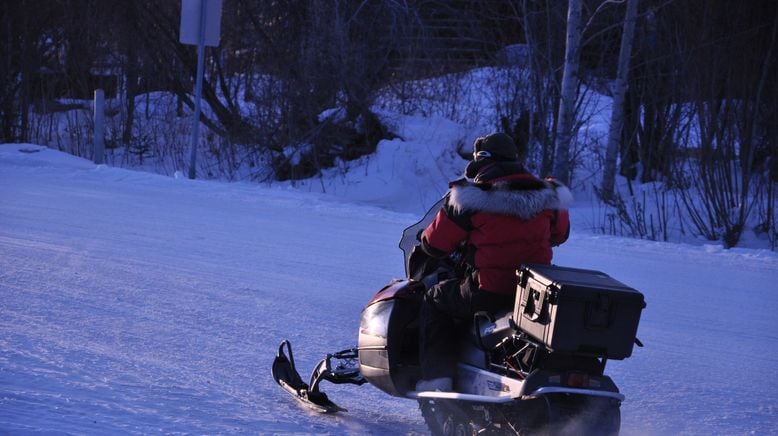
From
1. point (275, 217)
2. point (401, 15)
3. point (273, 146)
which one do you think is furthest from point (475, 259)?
point (401, 15)

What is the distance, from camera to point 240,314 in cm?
682

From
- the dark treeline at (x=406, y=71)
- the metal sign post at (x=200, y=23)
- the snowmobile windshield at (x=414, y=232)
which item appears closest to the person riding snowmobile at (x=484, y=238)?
the snowmobile windshield at (x=414, y=232)

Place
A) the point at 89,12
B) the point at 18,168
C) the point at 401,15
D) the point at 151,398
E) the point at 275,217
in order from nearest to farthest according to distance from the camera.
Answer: the point at 151,398, the point at 275,217, the point at 18,168, the point at 401,15, the point at 89,12

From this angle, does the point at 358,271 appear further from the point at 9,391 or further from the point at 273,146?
the point at 273,146

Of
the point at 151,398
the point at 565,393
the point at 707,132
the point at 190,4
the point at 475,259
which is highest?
the point at 190,4

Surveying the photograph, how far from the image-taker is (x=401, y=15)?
786 inches

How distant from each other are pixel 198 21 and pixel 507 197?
11.9 meters

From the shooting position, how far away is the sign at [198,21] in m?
15.0

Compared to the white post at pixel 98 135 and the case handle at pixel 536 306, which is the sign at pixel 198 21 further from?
the case handle at pixel 536 306

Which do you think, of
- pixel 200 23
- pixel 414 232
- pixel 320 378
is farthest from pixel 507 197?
pixel 200 23

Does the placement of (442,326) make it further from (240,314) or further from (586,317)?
(240,314)

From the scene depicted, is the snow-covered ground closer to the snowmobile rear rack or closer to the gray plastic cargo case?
the snowmobile rear rack

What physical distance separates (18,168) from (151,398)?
10.7 meters

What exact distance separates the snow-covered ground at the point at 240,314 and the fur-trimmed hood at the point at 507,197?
51.0 inches
